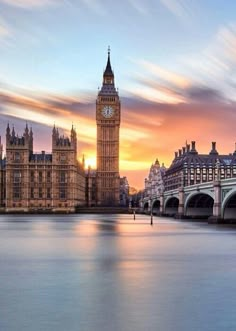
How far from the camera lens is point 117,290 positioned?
18.0m

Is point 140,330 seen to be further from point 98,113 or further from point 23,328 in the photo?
point 98,113

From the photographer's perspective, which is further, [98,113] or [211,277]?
[98,113]

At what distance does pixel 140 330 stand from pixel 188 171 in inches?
6336

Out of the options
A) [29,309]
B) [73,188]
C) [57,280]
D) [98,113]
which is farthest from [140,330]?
[98,113]

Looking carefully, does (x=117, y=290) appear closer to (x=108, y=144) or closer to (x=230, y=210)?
(x=230, y=210)

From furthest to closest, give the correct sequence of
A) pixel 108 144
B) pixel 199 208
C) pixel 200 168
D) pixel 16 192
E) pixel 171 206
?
pixel 108 144, pixel 200 168, pixel 16 192, pixel 171 206, pixel 199 208

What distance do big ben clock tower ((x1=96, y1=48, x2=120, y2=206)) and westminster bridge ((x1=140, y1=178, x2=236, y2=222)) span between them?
2863 centimetres

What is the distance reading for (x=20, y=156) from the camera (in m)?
151

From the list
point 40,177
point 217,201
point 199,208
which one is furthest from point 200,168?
point 217,201

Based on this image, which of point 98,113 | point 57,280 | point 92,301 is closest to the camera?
point 92,301

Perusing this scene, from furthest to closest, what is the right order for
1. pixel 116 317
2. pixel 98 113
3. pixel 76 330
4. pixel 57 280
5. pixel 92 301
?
1. pixel 98 113
2. pixel 57 280
3. pixel 92 301
4. pixel 116 317
5. pixel 76 330

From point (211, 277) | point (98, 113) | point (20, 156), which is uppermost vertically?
point (98, 113)

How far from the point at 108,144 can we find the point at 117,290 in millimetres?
163916

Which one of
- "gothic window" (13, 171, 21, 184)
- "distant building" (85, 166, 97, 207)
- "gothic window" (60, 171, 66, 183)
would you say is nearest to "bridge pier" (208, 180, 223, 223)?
"gothic window" (60, 171, 66, 183)
